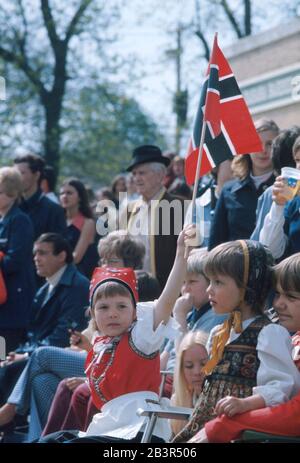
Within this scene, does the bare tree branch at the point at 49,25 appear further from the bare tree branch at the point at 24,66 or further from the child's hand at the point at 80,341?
the child's hand at the point at 80,341

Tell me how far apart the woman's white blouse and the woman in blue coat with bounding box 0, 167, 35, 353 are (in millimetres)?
→ 4018

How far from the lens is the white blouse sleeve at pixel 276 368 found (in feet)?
13.1

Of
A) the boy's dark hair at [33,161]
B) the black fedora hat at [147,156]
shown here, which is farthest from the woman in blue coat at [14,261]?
the black fedora hat at [147,156]

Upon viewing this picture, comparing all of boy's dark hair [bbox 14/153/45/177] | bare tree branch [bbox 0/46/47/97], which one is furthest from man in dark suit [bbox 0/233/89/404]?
bare tree branch [bbox 0/46/47/97]

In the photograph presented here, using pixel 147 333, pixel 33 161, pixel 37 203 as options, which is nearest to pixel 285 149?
pixel 147 333

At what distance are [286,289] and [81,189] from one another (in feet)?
17.3

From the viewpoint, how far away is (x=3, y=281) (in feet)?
25.7

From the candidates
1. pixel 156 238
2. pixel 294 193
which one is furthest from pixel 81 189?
pixel 294 193

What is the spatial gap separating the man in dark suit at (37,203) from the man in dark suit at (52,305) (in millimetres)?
1039

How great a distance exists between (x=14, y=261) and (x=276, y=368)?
13.6ft

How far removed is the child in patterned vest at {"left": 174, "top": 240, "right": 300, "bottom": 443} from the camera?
405 cm

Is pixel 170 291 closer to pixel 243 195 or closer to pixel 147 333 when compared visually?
pixel 147 333

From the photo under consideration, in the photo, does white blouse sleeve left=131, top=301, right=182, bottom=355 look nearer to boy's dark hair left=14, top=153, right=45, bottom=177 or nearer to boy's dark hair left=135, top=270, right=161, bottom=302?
boy's dark hair left=135, top=270, right=161, bottom=302
